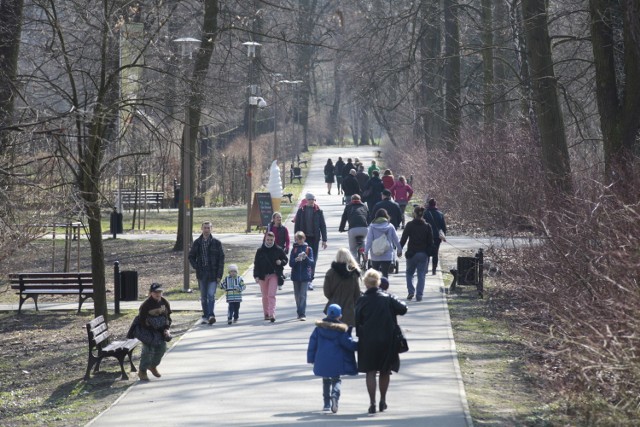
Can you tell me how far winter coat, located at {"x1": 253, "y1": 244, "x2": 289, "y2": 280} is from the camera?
58.6ft

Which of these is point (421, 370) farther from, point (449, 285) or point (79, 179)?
point (449, 285)

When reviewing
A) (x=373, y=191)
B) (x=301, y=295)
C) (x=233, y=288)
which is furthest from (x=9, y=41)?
(x=373, y=191)

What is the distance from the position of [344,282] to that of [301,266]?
347 cm

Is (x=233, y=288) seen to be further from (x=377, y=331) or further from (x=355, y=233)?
(x=377, y=331)

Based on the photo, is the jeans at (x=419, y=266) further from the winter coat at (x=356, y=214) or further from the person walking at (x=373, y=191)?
the person walking at (x=373, y=191)

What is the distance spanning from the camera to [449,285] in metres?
22.7

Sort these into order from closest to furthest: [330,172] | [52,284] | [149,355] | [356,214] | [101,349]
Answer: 1. [149,355]
2. [101,349]
3. [52,284]
4. [356,214]
5. [330,172]

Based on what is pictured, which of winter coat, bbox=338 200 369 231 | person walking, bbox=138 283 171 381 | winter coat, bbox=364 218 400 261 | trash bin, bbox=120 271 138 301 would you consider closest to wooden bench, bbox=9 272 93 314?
trash bin, bbox=120 271 138 301

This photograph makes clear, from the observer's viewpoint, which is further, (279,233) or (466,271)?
(466,271)

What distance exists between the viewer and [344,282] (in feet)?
47.6

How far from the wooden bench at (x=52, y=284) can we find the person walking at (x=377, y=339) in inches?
387

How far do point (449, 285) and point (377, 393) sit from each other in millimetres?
10479

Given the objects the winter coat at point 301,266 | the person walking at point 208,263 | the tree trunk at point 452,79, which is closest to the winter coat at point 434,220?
the winter coat at point 301,266

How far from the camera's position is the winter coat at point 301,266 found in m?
17.8
